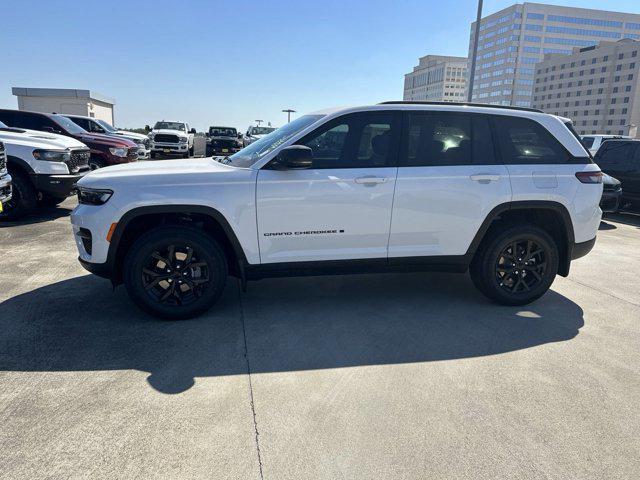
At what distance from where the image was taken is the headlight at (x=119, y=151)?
11.3 meters

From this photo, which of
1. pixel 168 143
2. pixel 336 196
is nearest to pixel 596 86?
pixel 168 143

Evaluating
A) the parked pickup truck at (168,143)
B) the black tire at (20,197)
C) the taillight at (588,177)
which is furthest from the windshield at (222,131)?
the taillight at (588,177)

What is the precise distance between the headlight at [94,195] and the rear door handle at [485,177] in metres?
3.18

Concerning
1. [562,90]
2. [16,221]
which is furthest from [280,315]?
[562,90]

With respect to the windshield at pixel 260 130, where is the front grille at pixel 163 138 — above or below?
below

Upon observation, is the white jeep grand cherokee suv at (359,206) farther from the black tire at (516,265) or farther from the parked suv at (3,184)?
the parked suv at (3,184)

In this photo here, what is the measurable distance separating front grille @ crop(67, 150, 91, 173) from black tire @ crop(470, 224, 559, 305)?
23.7 ft

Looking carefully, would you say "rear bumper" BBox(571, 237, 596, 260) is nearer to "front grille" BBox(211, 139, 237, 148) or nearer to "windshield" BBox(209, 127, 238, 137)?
"front grille" BBox(211, 139, 237, 148)

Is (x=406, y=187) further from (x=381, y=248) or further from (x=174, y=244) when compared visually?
(x=174, y=244)

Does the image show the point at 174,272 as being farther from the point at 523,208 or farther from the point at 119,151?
the point at 119,151

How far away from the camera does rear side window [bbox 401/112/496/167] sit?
4.14 metres

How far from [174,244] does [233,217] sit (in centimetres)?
55

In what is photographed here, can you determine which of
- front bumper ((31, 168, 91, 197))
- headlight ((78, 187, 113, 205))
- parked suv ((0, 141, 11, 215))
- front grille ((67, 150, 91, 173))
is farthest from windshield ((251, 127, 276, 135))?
headlight ((78, 187, 113, 205))

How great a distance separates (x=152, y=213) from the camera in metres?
3.76
